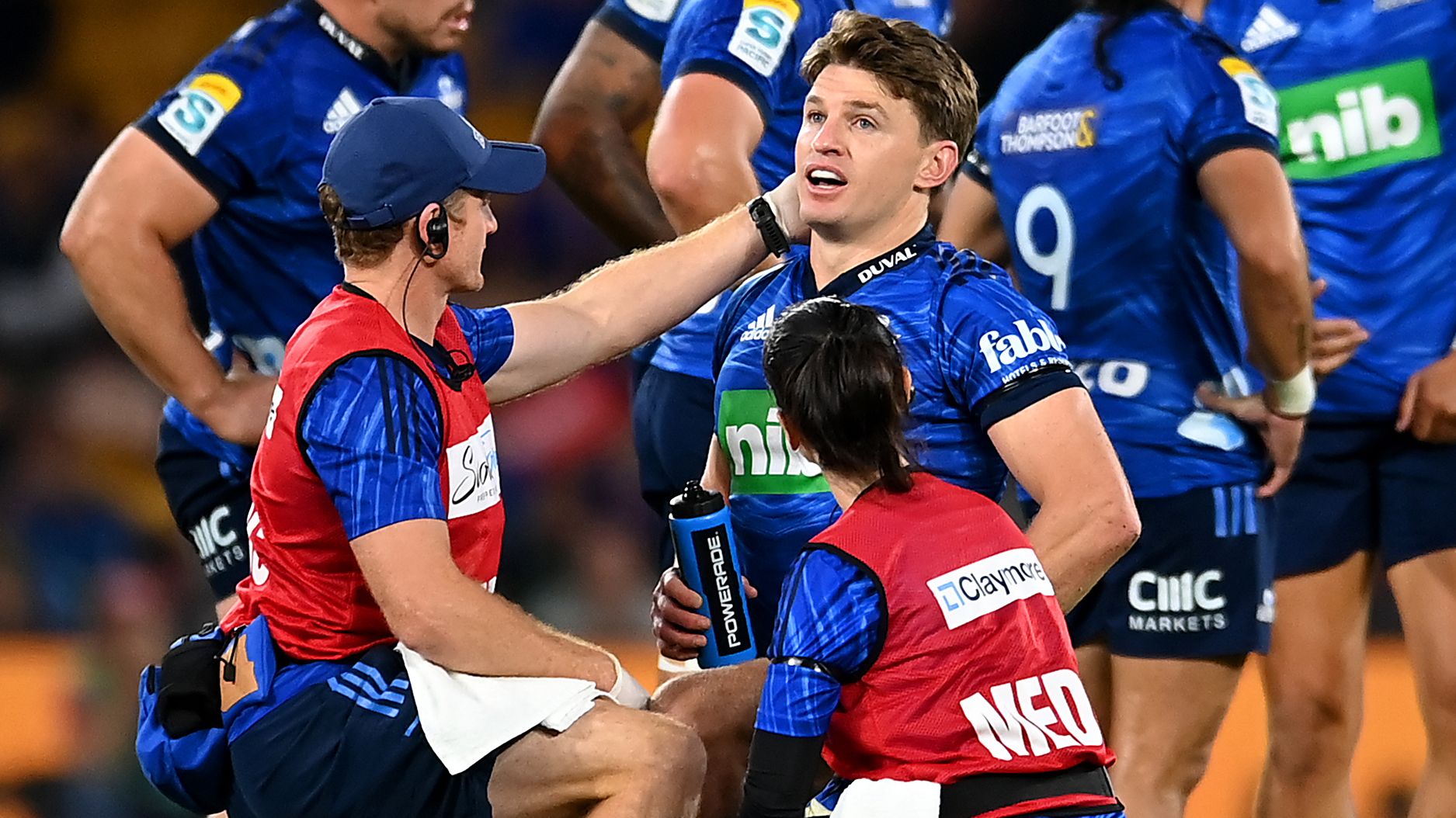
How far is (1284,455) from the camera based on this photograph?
424 cm

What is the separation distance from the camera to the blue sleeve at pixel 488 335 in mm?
3469

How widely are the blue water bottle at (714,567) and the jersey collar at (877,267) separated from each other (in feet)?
1.44

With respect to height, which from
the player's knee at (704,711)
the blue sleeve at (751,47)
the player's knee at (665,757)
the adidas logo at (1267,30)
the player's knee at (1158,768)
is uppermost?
the blue sleeve at (751,47)

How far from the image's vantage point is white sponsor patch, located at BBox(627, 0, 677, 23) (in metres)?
5.06

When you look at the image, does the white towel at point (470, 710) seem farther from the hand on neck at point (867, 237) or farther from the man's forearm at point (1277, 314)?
the man's forearm at point (1277, 314)

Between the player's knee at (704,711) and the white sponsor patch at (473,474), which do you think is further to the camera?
the player's knee at (704,711)

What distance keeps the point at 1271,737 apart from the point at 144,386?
6196mm

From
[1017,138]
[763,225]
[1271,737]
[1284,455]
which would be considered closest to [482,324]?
[763,225]

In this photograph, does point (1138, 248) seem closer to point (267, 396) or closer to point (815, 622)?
point (815, 622)

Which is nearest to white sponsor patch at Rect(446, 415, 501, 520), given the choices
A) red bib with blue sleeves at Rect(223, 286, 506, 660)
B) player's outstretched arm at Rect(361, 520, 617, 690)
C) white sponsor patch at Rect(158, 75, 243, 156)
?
red bib with blue sleeves at Rect(223, 286, 506, 660)

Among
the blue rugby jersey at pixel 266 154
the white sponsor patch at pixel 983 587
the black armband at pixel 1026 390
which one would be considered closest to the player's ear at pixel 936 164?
the black armband at pixel 1026 390

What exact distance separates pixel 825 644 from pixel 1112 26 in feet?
6.71

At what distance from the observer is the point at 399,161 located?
3.12 m

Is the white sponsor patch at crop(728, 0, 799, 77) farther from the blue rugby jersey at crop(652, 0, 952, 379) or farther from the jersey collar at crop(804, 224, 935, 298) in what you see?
the jersey collar at crop(804, 224, 935, 298)
